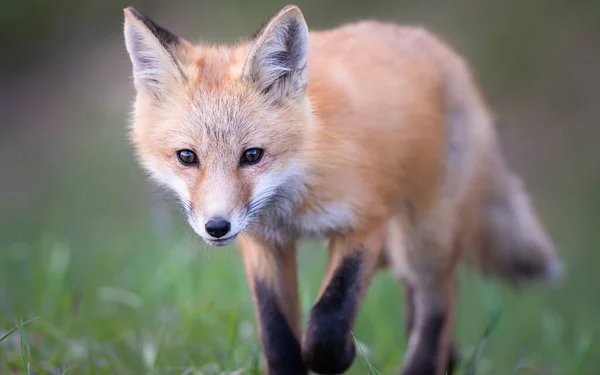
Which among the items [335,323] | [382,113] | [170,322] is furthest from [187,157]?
[170,322]

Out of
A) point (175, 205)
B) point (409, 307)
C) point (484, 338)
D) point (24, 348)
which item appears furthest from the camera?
point (409, 307)

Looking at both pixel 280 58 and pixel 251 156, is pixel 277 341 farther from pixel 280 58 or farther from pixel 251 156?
pixel 280 58

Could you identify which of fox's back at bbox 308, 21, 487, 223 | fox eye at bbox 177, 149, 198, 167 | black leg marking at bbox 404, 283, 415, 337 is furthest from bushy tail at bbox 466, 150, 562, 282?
fox eye at bbox 177, 149, 198, 167

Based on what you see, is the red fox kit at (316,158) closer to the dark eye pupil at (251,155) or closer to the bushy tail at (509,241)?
the dark eye pupil at (251,155)

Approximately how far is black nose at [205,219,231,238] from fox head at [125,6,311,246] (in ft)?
0.04

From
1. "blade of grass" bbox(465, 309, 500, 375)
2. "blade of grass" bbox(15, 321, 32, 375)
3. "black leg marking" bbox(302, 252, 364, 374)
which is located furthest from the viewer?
"blade of grass" bbox(465, 309, 500, 375)

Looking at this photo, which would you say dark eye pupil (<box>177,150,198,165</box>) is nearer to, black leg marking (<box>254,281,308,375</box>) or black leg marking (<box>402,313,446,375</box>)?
black leg marking (<box>254,281,308,375</box>)

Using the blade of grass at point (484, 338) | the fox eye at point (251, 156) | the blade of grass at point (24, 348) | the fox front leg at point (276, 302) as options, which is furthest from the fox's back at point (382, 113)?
the blade of grass at point (24, 348)

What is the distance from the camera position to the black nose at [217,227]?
9.30 feet

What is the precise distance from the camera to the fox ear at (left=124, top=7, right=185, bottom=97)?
315 centimetres

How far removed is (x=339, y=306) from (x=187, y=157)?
0.93 meters

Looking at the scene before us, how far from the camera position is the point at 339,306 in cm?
338

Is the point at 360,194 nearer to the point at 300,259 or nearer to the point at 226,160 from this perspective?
the point at 226,160

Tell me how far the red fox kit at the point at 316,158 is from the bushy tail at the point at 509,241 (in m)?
0.52
